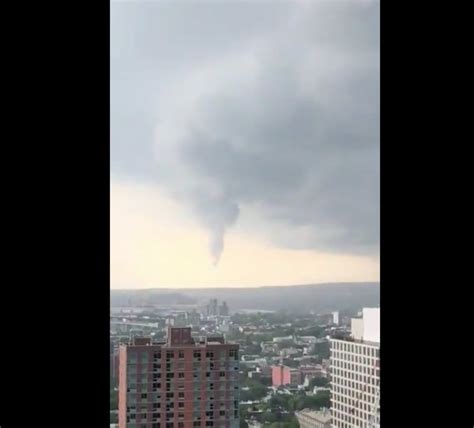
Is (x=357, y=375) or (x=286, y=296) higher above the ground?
(x=286, y=296)

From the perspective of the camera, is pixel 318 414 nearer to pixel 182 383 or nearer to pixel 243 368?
pixel 243 368

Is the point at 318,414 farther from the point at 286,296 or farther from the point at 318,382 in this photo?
the point at 286,296

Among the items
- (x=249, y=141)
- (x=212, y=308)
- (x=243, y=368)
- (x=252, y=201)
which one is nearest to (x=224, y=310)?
(x=212, y=308)

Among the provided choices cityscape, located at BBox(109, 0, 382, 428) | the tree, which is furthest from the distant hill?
the tree

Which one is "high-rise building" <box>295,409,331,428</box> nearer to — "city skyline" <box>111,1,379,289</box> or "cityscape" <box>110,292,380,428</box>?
"cityscape" <box>110,292,380,428</box>

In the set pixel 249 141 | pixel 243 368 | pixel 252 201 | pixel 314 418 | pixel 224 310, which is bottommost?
pixel 314 418
